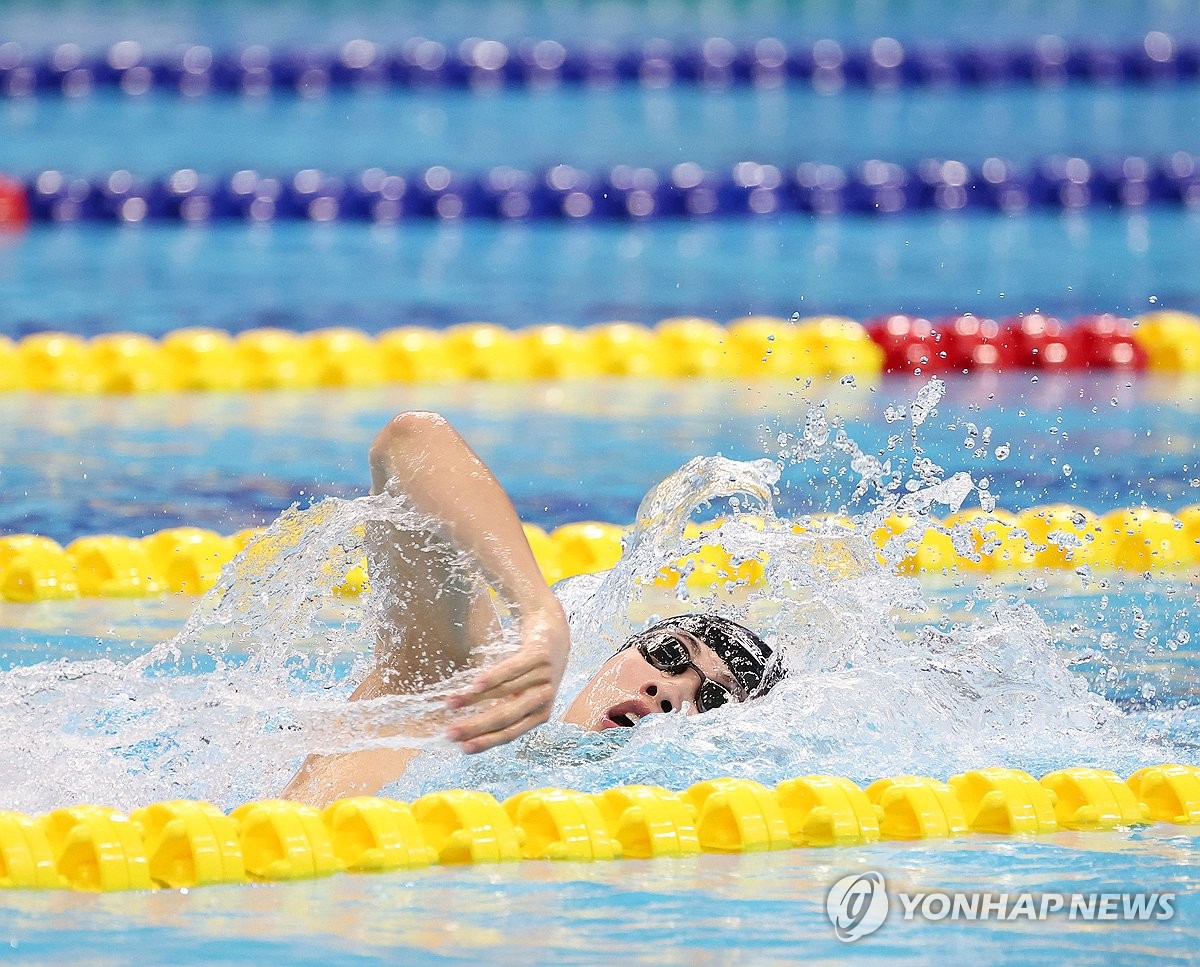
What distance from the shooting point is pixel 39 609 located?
154 inches

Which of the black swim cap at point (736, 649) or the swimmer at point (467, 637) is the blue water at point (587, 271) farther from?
the swimmer at point (467, 637)

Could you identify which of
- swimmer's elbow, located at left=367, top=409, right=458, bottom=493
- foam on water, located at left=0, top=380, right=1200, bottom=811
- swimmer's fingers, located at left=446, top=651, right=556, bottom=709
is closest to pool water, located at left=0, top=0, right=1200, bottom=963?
foam on water, located at left=0, top=380, right=1200, bottom=811

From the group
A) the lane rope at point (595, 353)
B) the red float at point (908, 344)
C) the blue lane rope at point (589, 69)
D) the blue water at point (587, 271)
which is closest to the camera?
the lane rope at point (595, 353)

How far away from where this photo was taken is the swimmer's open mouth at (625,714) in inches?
106

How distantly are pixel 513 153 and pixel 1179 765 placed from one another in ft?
23.3

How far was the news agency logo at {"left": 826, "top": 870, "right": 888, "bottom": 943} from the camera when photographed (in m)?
2.23

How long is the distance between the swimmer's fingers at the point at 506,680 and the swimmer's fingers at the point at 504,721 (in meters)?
0.01

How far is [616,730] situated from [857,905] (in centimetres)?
51

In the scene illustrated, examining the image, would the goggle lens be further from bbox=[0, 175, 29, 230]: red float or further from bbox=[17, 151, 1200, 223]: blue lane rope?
bbox=[0, 175, 29, 230]: red float

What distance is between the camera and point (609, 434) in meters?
5.29

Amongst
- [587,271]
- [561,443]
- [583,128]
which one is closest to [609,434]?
[561,443]

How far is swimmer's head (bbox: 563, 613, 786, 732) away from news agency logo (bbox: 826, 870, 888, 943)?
0.43 m

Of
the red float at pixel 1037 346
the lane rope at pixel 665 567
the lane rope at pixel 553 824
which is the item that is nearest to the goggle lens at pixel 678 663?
the lane rope at pixel 553 824

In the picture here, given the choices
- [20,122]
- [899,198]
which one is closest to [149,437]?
[899,198]
